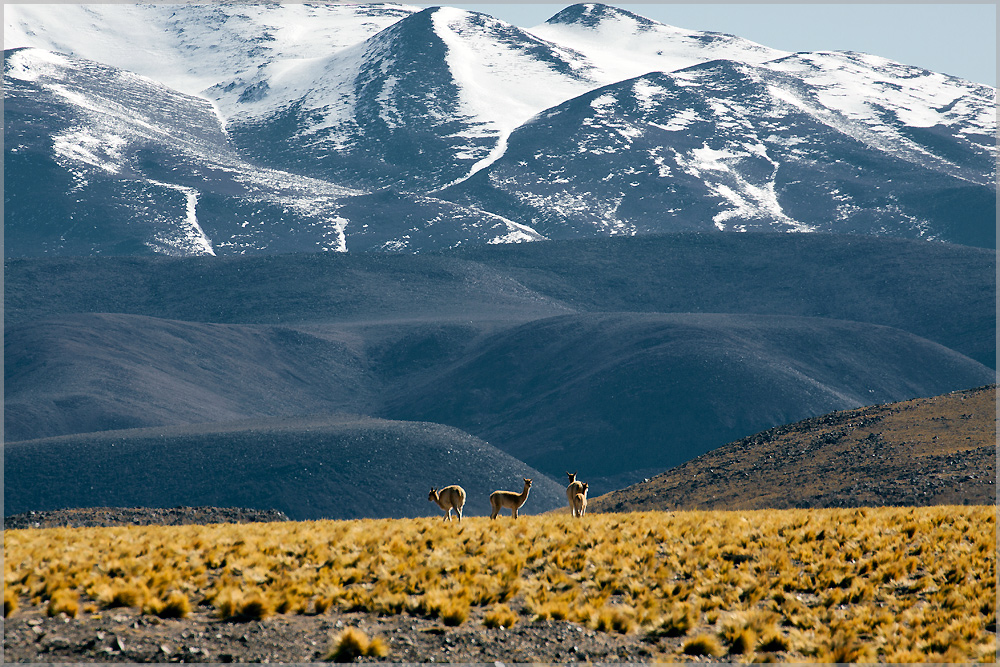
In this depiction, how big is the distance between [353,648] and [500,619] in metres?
2.26

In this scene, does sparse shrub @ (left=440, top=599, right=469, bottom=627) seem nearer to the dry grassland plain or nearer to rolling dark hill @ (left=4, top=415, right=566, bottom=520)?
the dry grassland plain

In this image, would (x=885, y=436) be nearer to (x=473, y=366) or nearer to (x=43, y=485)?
(x=43, y=485)

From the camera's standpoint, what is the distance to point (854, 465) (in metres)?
63.6

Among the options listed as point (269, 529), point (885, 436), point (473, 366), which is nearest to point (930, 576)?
point (269, 529)

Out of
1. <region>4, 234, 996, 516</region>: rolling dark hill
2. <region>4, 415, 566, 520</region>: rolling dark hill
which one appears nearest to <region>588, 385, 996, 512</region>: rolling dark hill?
<region>4, 415, 566, 520</region>: rolling dark hill

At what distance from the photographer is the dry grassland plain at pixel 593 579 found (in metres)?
14.4

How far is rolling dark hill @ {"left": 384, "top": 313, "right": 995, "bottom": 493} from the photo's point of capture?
141 meters

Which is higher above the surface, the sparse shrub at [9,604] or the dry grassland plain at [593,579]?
the sparse shrub at [9,604]

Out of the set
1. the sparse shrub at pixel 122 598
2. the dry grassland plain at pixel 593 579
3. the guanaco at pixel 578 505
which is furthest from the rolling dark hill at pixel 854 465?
the sparse shrub at pixel 122 598

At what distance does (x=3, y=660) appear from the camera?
12.6m

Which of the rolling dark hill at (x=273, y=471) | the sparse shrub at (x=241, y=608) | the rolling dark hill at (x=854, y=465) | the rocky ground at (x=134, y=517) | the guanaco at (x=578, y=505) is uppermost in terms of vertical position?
the sparse shrub at (x=241, y=608)

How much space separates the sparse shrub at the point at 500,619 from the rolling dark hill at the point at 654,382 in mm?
117770

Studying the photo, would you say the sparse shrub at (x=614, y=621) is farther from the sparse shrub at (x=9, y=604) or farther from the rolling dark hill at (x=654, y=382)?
the rolling dark hill at (x=654, y=382)

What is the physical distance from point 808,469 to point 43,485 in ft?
239
